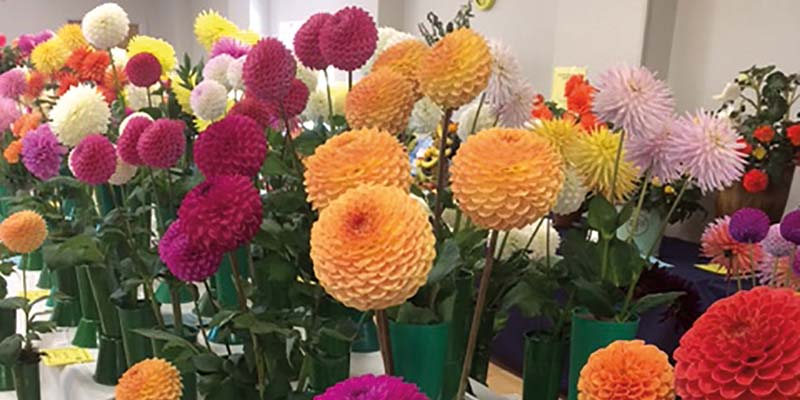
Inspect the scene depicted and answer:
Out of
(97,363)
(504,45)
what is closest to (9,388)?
(97,363)

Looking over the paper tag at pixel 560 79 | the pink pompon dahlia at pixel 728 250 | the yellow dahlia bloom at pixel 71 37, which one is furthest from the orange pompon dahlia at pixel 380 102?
the paper tag at pixel 560 79

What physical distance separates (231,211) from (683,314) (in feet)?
1.24

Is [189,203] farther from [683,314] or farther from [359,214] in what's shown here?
[683,314]

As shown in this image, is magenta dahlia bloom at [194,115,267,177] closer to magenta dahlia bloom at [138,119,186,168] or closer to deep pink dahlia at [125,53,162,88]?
magenta dahlia bloom at [138,119,186,168]

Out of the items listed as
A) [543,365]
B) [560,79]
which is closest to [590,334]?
[543,365]

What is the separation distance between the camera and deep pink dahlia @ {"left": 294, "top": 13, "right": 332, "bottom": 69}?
1.79 feet

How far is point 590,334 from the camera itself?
0.51 metres

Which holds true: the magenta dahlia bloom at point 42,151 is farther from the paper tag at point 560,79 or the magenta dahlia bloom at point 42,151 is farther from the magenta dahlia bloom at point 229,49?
the paper tag at point 560,79

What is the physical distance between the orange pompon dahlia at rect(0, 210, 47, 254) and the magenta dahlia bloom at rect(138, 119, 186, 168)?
27 centimetres

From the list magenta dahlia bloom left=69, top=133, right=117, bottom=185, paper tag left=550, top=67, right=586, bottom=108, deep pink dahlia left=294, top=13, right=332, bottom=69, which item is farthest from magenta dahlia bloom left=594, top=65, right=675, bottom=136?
paper tag left=550, top=67, right=586, bottom=108

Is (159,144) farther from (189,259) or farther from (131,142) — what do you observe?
(189,259)

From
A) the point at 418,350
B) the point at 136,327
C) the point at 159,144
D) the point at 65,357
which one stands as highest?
the point at 159,144

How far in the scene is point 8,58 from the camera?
1671mm

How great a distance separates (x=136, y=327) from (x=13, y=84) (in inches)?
22.6
